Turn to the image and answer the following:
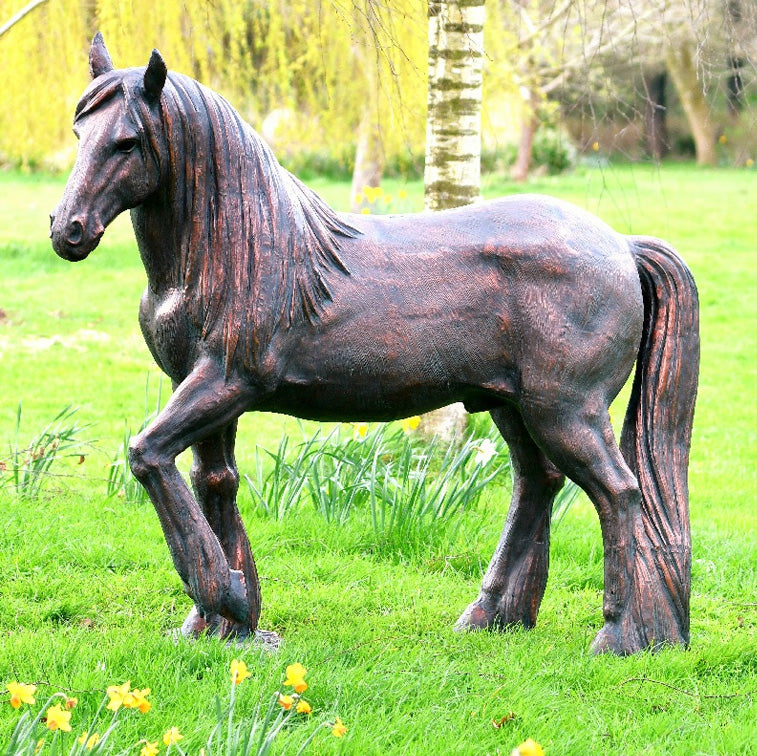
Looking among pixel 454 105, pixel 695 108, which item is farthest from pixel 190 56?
pixel 695 108

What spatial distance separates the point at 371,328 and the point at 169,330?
590mm

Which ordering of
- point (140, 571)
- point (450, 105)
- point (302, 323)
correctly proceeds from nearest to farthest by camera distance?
point (302, 323) < point (140, 571) < point (450, 105)

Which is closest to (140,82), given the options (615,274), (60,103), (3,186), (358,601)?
(615,274)

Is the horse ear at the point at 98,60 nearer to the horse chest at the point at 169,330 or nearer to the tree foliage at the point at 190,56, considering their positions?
the horse chest at the point at 169,330

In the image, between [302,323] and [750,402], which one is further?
[750,402]

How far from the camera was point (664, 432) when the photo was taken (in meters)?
3.49

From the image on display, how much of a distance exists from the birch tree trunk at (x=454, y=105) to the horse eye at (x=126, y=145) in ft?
9.50

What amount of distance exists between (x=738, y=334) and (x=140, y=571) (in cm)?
787

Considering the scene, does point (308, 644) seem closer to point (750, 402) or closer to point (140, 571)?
point (140, 571)

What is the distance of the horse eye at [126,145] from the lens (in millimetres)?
2791

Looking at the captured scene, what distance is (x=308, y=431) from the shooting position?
696 centimetres

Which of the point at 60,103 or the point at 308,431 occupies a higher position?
the point at 60,103

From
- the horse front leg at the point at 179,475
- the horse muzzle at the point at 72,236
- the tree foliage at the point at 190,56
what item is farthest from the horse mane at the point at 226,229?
the tree foliage at the point at 190,56

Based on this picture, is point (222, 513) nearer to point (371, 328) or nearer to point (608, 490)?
point (371, 328)
